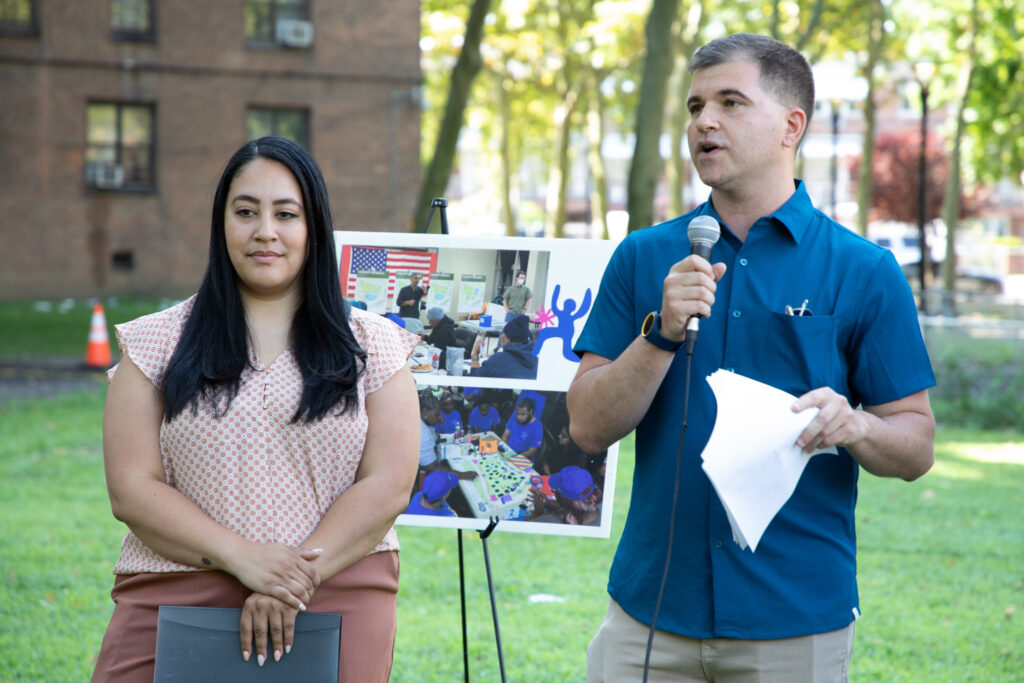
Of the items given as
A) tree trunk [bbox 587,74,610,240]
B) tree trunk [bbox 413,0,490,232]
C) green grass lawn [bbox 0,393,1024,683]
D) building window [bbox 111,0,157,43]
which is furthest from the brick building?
green grass lawn [bbox 0,393,1024,683]

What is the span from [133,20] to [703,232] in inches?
1041

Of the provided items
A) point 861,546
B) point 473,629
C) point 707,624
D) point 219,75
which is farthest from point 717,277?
point 219,75

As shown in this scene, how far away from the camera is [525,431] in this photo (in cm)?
354

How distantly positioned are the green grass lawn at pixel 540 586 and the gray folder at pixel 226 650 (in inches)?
97.3

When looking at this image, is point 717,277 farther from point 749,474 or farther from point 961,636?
Result: point 961,636

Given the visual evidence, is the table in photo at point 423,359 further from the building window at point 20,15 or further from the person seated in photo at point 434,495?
the building window at point 20,15

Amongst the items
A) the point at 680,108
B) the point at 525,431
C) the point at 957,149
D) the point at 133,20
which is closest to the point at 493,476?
the point at 525,431

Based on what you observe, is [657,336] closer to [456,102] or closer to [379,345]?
[379,345]

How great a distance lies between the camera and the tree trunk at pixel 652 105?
548 inches

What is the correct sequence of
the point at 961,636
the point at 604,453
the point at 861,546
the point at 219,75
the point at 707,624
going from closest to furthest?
the point at 707,624 < the point at 604,453 < the point at 961,636 < the point at 861,546 < the point at 219,75

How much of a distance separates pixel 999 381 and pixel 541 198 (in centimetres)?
7995

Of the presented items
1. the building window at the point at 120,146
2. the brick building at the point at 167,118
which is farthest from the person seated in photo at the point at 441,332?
the building window at the point at 120,146

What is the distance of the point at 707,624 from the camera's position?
97.8 inches

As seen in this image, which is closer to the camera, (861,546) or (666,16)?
(861,546)
